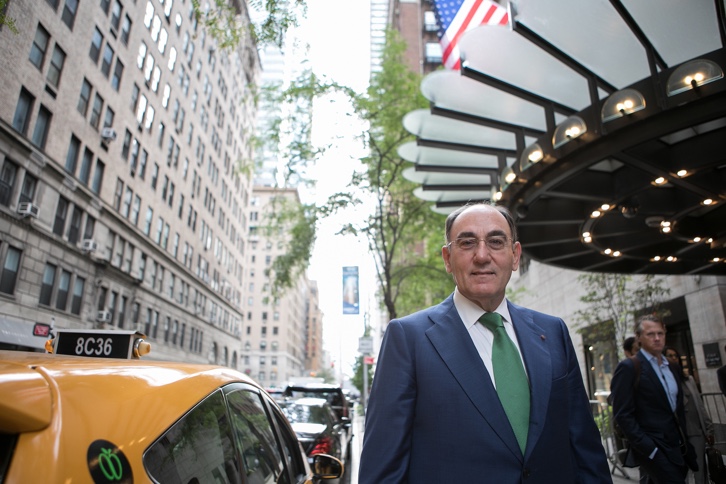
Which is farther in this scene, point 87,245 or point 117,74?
point 117,74

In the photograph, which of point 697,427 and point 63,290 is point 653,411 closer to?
point 697,427

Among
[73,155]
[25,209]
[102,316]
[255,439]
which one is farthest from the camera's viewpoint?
[102,316]

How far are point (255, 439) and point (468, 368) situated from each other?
4.05ft

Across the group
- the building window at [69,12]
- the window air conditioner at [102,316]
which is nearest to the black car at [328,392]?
the window air conditioner at [102,316]

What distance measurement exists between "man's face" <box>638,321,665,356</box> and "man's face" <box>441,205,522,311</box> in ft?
10.7

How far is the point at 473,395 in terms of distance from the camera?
7.04ft

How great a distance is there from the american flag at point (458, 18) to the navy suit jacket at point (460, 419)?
7.90m

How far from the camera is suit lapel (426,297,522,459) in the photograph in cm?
210

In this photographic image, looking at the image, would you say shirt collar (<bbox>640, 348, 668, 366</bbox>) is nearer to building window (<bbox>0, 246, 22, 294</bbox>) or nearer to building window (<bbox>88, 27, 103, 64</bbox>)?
building window (<bbox>0, 246, 22, 294</bbox>)

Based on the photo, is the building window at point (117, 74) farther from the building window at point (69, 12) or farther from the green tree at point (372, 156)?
the green tree at point (372, 156)

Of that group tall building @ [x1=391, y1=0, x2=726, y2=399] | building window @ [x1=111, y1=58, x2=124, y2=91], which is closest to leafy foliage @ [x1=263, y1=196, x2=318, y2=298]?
tall building @ [x1=391, y1=0, x2=726, y2=399]

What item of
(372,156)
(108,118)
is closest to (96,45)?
(108,118)

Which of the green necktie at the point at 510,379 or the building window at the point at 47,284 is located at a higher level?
the building window at the point at 47,284

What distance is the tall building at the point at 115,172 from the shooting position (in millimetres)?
21016
